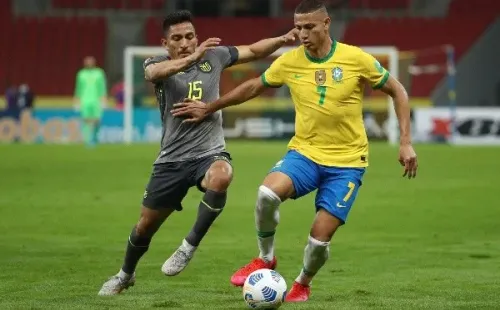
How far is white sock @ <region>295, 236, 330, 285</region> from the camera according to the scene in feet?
27.6

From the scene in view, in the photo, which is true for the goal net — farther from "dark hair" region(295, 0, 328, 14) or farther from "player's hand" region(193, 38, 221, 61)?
"dark hair" region(295, 0, 328, 14)

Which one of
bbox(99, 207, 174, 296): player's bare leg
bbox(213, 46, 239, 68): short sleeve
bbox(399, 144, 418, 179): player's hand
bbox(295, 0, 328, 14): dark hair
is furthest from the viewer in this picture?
bbox(213, 46, 239, 68): short sleeve

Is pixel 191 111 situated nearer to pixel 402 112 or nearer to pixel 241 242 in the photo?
pixel 402 112

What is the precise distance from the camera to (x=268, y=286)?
26.2ft

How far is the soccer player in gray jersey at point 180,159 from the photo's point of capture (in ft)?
28.9

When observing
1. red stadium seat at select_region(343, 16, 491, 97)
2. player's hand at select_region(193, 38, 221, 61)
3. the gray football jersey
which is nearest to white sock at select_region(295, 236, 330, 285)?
the gray football jersey

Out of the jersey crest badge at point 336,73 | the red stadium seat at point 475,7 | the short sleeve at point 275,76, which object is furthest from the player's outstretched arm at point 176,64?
the red stadium seat at point 475,7

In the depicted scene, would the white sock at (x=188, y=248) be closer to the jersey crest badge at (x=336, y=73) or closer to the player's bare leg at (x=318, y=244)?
the player's bare leg at (x=318, y=244)

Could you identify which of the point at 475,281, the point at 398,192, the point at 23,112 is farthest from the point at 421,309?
the point at 23,112

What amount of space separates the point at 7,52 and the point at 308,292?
35.0 metres

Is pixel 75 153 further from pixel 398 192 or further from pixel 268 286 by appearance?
pixel 268 286

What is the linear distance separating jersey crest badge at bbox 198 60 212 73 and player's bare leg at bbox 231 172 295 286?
1061mm

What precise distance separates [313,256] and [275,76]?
4.43 feet

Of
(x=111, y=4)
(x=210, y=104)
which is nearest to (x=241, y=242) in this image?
(x=210, y=104)
